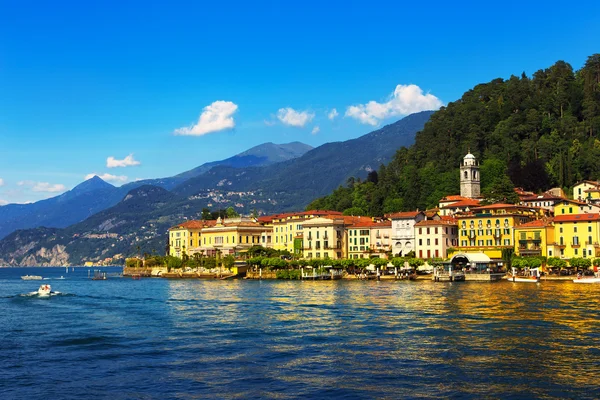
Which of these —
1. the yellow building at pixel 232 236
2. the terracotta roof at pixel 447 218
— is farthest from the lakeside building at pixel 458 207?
the yellow building at pixel 232 236

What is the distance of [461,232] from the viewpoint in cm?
10462

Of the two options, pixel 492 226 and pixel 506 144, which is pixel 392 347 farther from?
pixel 506 144

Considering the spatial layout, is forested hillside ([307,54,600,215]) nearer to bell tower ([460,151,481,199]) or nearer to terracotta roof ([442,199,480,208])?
bell tower ([460,151,481,199])

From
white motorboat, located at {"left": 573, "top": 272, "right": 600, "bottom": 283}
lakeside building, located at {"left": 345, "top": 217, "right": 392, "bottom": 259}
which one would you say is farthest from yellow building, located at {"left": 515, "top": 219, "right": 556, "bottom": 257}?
lakeside building, located at {"left": 345, "top": 217, "right": 392, "bottom": 259}

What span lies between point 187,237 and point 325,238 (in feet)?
134

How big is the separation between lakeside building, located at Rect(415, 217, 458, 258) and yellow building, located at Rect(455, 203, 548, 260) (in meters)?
1.37

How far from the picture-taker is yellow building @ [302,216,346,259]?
4653 inches

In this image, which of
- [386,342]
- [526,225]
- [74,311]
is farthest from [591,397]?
[526,225]

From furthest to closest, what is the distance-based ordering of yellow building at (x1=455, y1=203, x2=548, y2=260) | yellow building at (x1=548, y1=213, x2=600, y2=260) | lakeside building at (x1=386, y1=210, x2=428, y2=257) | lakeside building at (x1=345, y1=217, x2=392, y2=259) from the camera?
lakeside building at (x1=345, y1=217, x2=392, y2=259) → lakeside building at (x1=386, y1=210, x2=428, y2=257) → yellow building at (x1=455, y1=203, x2=548, y2=260) → yellow building at (x1=548, y1=213, x2=600, y2=260)

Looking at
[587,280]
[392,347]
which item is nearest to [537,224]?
[587,280]

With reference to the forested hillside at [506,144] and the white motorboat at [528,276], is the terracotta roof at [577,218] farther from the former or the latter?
the forested hillside at [506,144]

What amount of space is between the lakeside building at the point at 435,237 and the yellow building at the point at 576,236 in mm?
14889

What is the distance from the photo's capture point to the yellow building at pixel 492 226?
326ft

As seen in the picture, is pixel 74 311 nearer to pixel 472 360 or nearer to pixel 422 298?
pixel 422 298
